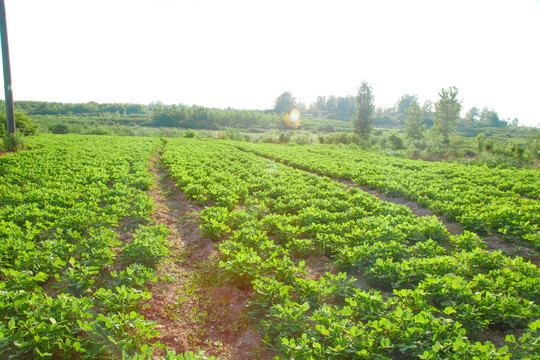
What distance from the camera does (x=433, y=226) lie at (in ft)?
23.4

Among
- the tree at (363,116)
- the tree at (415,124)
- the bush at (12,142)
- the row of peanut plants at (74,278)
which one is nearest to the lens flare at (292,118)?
the tree at (363,116)

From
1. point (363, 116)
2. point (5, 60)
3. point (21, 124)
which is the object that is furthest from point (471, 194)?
point (363, 116)

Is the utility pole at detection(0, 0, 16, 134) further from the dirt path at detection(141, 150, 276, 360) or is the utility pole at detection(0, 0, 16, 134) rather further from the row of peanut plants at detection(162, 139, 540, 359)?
the dirt path at detection(141, 150, 276, 360)

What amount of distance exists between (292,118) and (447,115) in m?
61.6

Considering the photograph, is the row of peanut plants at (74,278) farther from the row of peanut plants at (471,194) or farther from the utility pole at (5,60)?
the utility pole at (5,60)

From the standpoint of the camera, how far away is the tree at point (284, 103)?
12362 cm

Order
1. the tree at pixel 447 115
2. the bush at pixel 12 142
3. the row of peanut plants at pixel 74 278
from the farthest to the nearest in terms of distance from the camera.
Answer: the tree at pixel 447 115
the bush at pixel 12 142
the row of peanut plants at pixel 74 278

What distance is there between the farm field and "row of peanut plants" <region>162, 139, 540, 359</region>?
0.03 m

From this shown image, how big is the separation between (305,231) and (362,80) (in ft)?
178

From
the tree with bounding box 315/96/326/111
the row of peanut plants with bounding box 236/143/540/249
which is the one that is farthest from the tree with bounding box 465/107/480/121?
the row of peanut plants with bounding box 236/143/540/249

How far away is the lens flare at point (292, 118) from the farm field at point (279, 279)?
85251 millimetres

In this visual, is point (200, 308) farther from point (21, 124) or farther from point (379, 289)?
point (21, 124)

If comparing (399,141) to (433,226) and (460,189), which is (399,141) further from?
(433,226)

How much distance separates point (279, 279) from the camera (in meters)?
5.14
